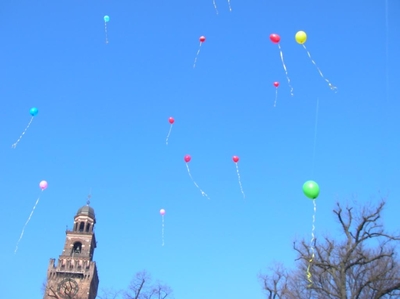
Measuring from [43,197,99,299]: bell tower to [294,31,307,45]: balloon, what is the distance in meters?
44.0

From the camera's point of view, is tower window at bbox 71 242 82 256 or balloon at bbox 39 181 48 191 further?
tower window at bbox 71 242 82 256

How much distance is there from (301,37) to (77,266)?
1831 inches

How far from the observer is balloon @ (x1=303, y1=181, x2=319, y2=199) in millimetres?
17578

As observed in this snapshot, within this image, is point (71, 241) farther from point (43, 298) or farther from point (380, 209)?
point (380, 209)

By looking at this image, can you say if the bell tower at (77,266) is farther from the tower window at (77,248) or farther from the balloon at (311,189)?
the balloon at (311,189)

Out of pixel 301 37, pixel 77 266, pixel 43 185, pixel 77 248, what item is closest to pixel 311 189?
pixel 301 37

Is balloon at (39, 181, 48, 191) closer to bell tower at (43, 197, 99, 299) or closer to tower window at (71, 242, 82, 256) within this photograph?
bell tower at (43, 197, 99, 299)

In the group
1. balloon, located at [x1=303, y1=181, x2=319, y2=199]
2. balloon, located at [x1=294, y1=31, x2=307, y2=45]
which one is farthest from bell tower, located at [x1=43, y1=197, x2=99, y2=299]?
balloon, located at [x1=294, y1=31, x2=307, y2=45]

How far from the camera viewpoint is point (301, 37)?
18969 millimetres

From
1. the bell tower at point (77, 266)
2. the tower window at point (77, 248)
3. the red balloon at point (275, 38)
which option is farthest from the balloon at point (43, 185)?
the tower window at point (77, 248)

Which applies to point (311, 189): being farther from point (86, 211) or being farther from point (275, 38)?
point (86, 211)

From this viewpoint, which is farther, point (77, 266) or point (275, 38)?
point (77, 266)

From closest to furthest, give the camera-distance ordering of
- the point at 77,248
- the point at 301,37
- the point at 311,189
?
the point at 311,189
the point at 301,37
the point at 77,248

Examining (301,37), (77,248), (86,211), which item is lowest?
(301,37)
